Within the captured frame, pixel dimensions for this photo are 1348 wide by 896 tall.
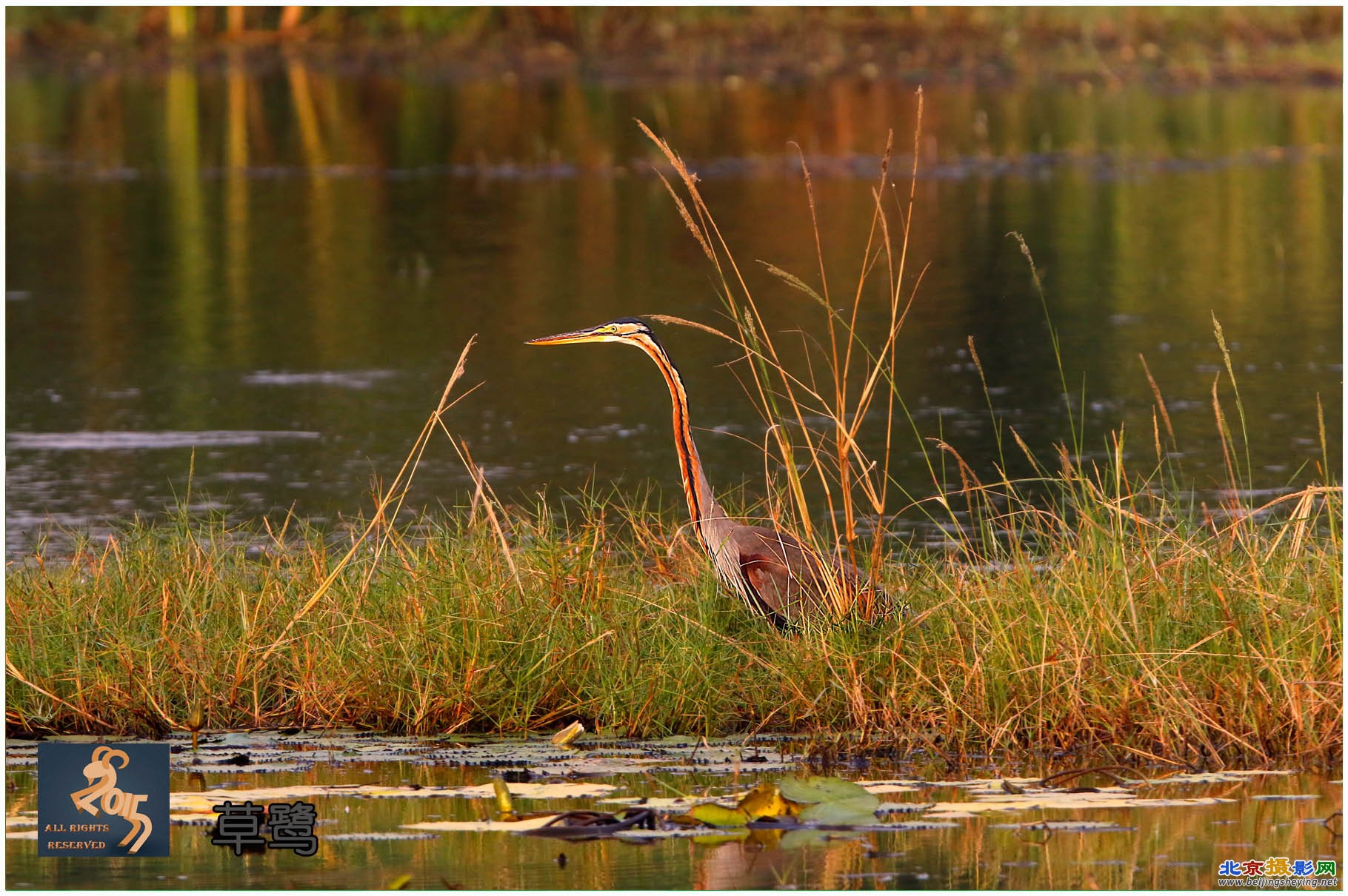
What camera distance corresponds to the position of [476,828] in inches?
208

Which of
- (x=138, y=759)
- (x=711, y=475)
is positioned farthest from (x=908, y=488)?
(x=138, y=759)

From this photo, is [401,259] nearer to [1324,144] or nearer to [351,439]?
[351,439]

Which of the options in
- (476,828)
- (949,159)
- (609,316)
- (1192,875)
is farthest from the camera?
(949,159)

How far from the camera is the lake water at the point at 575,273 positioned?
1172cm

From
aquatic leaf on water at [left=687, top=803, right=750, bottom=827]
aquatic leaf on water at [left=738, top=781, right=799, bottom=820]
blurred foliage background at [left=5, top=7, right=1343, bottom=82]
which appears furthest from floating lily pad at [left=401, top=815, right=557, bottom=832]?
blurred foliage background at [left=5, top=7, right=1343, bottom=82]

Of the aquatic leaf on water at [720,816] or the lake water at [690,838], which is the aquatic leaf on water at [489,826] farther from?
the aquatic leaf on water at [720,816]

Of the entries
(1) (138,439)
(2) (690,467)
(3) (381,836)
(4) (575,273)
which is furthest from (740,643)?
(4) (575,273)

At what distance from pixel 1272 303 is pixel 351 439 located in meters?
8.05

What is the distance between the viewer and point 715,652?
6289 millimetres

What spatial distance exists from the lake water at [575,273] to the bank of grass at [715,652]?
1.11 metres

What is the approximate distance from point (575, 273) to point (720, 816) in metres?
13.2

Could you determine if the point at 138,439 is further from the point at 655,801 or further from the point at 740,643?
the point at 655,801

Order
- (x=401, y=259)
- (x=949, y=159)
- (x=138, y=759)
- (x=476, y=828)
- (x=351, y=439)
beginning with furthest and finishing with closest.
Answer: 1. (x=949, y=159)
2. (x=401, y=259)
3. (x=351, y=439)
4. (x=138, y=759)
5. (x=476, y=828)

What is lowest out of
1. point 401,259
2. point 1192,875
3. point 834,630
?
point 1192,875
